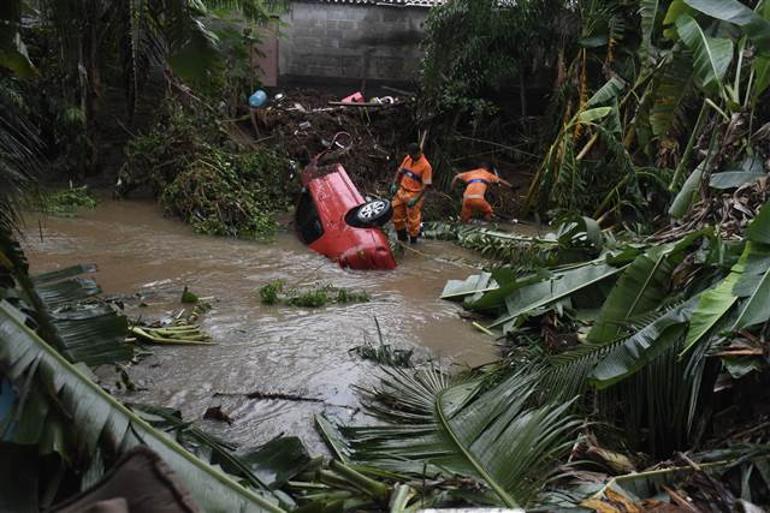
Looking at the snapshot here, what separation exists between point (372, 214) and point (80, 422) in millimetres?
5963

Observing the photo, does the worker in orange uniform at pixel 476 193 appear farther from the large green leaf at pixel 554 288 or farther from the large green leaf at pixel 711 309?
the large green leaf at pixel 711 309

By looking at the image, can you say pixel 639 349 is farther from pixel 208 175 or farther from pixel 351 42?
pixel 351 42

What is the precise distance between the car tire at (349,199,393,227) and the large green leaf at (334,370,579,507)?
13.4ft

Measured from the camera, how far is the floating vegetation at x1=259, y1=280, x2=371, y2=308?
688cm

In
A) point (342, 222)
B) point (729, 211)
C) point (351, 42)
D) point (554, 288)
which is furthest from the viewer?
point (351, 42)

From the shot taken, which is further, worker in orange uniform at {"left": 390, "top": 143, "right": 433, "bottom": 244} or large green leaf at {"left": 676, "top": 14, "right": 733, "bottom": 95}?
worker in orange uniform at {"left": 390, "top": 143, "right": 433, "bottom": 244}

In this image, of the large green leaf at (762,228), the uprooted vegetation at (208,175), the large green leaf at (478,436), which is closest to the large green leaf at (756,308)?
the large green leaf at (762,228)

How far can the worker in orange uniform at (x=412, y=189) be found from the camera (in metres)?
10.2

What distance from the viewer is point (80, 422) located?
2.74 metres

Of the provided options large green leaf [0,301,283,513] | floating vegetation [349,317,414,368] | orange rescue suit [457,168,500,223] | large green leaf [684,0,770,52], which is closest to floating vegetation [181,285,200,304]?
floating vegetation [349,317,414,368]

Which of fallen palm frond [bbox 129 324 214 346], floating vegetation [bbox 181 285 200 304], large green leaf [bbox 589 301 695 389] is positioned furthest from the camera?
floating vegetation [bbox 181 285 200 304]

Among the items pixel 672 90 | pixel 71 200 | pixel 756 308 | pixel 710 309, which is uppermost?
pixel 672 90

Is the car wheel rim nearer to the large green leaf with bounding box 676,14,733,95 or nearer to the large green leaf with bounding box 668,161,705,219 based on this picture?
the large green leaf with bounding box 668,161,705,219

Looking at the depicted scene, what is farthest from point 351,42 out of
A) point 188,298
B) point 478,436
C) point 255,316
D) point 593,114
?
point 478,436
